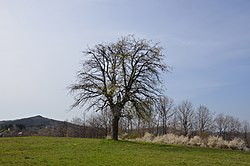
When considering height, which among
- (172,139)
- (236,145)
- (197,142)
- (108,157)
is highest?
(172,139)

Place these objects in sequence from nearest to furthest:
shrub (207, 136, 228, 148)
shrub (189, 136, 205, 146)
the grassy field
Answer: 1. the grassy field
2. shrub (207, 136, 228, 148)
3. shrub (189, 136, 205, 146)

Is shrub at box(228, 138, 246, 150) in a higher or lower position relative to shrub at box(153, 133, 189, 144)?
lower

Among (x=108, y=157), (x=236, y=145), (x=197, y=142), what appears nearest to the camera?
(x=108, y=157)

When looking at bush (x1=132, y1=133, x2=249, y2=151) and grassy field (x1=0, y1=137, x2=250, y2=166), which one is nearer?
grassy field (x1=0, y1=137, x2=250, y2=166)

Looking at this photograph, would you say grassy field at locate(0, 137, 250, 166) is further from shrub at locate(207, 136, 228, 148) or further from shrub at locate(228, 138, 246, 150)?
shrub at locate(228, 138, 246, 150)

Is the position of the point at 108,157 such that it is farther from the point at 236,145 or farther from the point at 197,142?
the point at 236,145

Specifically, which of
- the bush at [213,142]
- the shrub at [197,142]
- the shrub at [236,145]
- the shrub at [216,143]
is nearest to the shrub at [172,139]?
the bush at [213,142]

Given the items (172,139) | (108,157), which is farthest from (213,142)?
(108,157)

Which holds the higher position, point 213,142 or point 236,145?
point 213,142

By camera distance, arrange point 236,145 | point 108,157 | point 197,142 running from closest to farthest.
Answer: point 108,157 < point 236,145 < point 197,142

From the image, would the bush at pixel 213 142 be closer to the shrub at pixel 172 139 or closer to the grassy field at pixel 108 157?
the shrub at pixel 172 139

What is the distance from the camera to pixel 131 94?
106 ft

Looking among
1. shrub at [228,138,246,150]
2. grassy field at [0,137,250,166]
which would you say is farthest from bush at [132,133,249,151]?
grassy field at [0,137,250,166]

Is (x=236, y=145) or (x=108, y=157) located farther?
(x=236, y=145)
